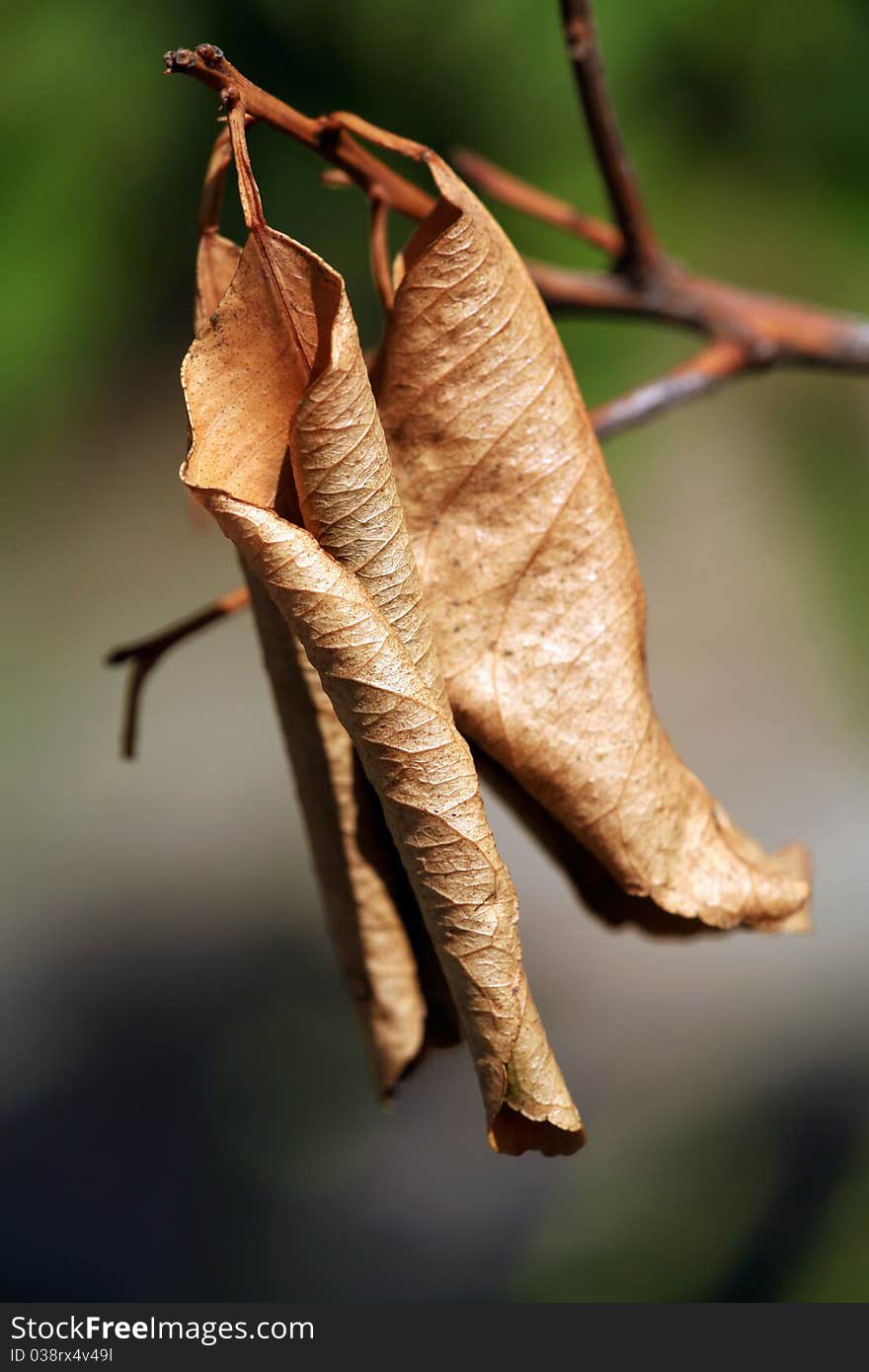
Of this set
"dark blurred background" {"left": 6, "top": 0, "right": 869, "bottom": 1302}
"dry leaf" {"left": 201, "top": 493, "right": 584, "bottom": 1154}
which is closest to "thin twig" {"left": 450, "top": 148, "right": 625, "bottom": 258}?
"dry leaf" {"left": 201, "top": 493, "right": 584, "bottom": 1154}

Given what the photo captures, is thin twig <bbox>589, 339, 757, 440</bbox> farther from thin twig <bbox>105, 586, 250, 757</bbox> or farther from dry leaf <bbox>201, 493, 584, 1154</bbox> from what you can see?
dry leaf <bbox>201, 493, 584, 1154</bbox>

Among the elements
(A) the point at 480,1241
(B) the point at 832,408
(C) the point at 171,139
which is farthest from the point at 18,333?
(A) the point at 480,1241

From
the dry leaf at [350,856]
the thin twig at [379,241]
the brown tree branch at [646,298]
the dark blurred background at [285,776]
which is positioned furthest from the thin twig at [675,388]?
the dark blurred background at [285,776]

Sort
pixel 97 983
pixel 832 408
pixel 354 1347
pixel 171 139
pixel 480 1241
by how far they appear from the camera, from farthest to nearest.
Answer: pixel 832 408
pixel 171 139
pixel 97 983
pixel 480 1241
pixel 354 1347

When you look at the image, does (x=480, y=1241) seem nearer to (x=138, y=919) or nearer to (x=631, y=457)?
(x=138, y=919)

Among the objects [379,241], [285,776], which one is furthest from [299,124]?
[285,776]
